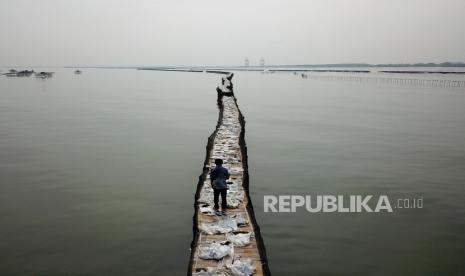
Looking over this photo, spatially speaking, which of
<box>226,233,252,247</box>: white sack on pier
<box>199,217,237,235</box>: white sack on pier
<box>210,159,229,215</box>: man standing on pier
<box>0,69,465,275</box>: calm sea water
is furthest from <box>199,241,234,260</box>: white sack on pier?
<box>210,159,229,215</box>: man standing on pier

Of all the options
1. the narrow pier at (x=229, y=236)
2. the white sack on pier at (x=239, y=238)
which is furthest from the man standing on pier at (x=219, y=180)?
the white sack on pier at (x=239, y=238)

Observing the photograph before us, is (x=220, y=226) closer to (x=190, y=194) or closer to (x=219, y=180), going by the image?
(x=219, y=180)

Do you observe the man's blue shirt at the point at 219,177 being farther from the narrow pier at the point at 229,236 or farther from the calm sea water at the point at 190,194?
the calm sea water at the point at 190,194

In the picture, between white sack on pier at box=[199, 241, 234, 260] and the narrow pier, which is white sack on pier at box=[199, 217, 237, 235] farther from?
white sack on pier at box=[199, 241, 234, 260]

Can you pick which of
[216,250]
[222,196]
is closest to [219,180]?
[222,196]

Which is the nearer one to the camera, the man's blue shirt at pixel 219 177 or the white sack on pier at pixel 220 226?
the white sack on pier at pixel 220 226

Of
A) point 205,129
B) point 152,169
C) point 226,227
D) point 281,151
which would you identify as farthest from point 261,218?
point 205,129

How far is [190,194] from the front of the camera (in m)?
14.3

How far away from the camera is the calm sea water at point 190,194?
376 inches

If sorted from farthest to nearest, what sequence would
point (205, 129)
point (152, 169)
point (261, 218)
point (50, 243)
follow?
point (205, 129), point (152, 169), point (261, 218), point (50, 243)

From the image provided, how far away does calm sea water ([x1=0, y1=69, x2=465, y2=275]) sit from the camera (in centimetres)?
956

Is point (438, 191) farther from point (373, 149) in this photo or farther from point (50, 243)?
point (50, 243)

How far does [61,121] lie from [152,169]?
1836 cm

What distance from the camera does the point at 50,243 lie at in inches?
401
